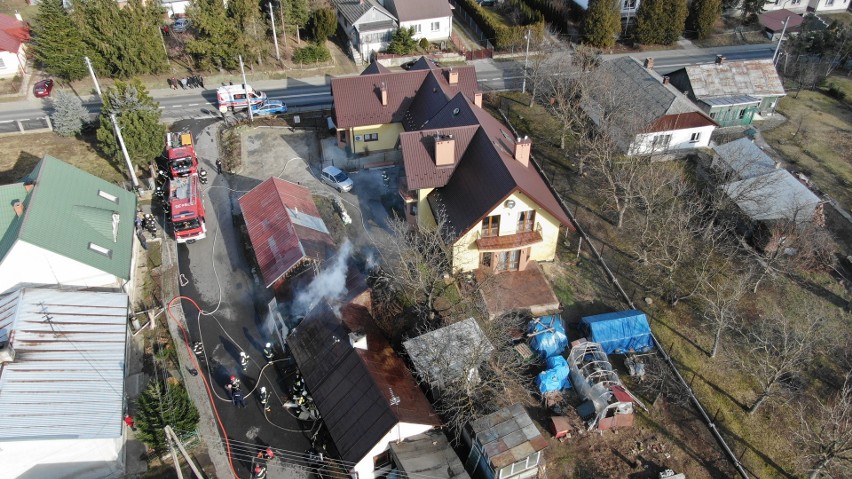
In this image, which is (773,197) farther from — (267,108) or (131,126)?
(131,126)

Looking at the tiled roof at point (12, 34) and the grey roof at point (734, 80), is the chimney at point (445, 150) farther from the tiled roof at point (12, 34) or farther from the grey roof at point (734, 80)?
the tiled roof at point (12, 34)

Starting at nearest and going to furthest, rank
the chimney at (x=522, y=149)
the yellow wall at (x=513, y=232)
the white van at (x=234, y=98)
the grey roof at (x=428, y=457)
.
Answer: the grey roof at (x=428, y=457) → the yellow wall at (x=513, y=232) → the chimney at (x=522, y=149) → the white van at (x=234, y=98)

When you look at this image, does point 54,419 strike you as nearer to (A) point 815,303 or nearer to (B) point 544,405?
(B) point 544,405

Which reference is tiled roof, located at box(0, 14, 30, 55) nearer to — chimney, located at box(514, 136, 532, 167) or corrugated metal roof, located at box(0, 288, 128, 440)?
corrugated metal roof, located at box(0, 288, 128, 440)

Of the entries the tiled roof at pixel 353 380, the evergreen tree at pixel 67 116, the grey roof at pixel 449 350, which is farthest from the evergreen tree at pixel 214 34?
the grey roof at pixel 449 350

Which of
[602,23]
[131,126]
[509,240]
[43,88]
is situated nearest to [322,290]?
[509,240]

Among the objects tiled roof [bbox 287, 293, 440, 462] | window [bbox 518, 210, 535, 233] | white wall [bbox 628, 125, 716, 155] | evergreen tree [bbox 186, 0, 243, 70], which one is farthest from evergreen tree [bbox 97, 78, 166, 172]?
white wall [bbox 628, 125, 716, 155]

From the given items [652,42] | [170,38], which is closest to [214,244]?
[170,38]
